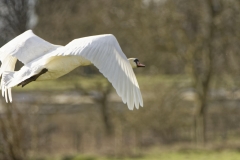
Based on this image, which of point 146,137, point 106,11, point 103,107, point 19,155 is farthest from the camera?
point 103,107

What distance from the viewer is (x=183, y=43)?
18.9m

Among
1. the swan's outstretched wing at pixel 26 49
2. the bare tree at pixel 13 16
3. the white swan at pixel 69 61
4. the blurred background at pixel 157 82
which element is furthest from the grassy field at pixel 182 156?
the swan's outstretched wing at pixel 26 49

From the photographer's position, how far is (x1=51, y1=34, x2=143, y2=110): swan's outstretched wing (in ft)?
20.4

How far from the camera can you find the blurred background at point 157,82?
672 inches

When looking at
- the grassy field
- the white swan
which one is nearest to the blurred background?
the grassy field

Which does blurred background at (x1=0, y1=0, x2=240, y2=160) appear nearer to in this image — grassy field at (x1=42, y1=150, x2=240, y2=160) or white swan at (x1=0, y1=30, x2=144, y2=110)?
grassy field at (x1=42, y1=150, x2=240, y2=160)

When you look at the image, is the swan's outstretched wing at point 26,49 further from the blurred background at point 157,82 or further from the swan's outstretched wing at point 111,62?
the blurred background at point 157,82

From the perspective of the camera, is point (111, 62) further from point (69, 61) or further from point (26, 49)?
point (26, 49)

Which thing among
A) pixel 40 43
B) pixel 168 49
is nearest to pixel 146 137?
pixel 168 49

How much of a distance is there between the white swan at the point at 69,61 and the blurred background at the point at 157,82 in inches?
325

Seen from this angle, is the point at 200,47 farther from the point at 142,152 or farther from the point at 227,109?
the point at 142,152

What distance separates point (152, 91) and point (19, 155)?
482cm

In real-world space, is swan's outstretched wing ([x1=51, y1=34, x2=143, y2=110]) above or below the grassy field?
above

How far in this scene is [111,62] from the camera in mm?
6492
